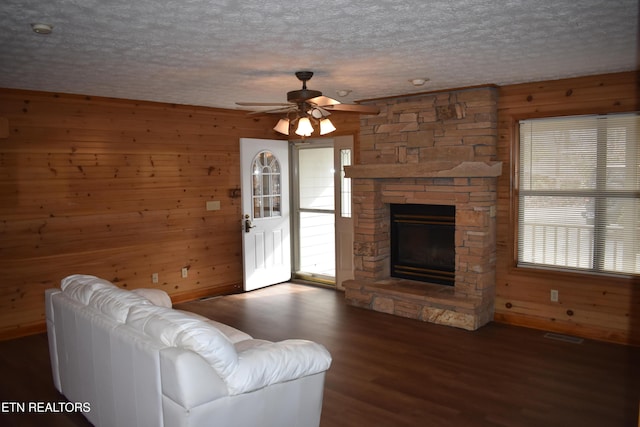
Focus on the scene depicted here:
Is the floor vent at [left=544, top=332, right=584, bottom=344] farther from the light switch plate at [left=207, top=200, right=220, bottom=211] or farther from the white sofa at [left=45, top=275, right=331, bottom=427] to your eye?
the light switch plate at [left=207, top=200, right=220, bottom=211]

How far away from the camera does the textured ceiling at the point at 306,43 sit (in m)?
2.61

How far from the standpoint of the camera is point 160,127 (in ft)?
19.5

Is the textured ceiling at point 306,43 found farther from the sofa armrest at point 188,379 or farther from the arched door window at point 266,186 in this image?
the arched door window at point 266,186

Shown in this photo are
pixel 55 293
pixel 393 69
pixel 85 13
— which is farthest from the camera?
pixel 393 69

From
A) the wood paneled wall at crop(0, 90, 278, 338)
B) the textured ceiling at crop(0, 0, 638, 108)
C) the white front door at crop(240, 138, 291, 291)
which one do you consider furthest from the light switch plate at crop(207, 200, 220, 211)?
the textured ceiling at crop(0, 0, 638, 108)

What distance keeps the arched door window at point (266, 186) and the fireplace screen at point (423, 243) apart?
1867 millimetres

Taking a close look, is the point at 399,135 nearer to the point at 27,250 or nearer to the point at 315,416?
the point at 315,416

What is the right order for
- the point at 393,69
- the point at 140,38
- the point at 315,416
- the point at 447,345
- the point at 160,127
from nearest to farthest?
the point at 315,416 < the point at 140,38 < the point at 393,69 < the point at 447,345 < the point at 160,127

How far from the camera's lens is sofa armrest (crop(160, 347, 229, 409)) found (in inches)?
87.1

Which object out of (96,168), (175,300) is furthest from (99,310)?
(175,300)

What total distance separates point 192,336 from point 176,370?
0.17 meters

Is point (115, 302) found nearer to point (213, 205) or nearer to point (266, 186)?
point (213, 205)

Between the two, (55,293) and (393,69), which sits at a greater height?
(393,69)

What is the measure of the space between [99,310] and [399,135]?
12.2 ft
